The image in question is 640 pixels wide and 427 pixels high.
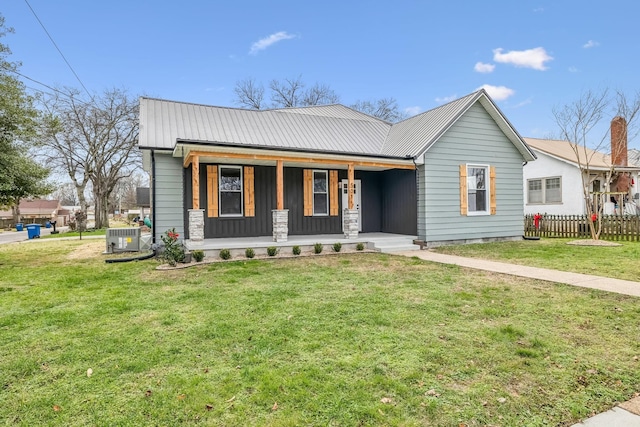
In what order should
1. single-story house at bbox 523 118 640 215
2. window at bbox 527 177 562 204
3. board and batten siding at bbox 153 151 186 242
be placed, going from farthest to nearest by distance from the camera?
window at bbox 527 177 562 204 < single-story house at bbox 523 118 640 215 < board and batten siding at bbox 153 151 186 242

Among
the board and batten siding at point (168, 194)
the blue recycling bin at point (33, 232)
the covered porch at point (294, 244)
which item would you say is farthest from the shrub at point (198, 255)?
the blue recycling bin at point (33, 232)

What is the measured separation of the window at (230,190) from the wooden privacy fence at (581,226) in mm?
11999

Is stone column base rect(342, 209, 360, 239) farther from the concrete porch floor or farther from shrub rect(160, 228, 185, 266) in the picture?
shrub rect(160, 228, 185, 266)

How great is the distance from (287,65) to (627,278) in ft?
97.7

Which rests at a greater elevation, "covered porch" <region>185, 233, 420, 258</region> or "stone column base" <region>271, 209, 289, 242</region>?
"stone column base" <region>271, 209, 289, 242</region>

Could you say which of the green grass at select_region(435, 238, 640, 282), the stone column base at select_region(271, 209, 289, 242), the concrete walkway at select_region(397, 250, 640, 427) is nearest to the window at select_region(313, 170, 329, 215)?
the stone column base at select_region(271, 209, 289, 242)

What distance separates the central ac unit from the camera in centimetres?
1095

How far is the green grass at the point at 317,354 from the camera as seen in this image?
2.33 m

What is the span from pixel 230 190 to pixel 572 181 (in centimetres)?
1612

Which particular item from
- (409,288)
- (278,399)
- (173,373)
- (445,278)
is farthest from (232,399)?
(445,278)

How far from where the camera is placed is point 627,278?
20.2 feet

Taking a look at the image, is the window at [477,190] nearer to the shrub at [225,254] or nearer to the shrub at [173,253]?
the shrub at [225,254]

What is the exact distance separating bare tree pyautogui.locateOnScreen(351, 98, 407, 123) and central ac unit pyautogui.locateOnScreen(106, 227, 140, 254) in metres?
27.2

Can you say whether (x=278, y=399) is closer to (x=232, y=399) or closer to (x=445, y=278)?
(x=232, y=399)
